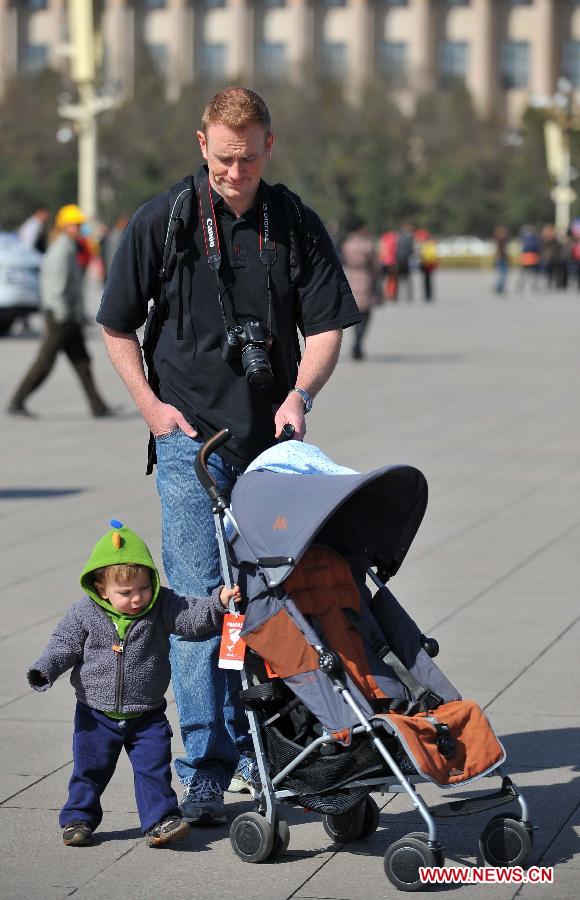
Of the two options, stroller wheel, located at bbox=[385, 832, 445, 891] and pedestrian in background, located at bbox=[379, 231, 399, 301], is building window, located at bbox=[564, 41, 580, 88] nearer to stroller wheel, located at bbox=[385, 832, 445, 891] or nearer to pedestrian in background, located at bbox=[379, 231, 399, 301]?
pedestrian in background, located at bbox=[379, 231, 399, 301]

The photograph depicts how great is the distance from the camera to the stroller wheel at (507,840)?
14.9 ft

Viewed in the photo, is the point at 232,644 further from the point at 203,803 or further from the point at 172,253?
the point at 172,253

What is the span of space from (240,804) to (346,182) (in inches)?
2917

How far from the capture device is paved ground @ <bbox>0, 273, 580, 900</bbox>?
4707 millimetres

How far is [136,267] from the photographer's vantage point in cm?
507

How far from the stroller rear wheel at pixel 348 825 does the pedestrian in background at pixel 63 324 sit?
443 inches

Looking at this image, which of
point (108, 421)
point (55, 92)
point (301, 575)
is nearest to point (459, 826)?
point (301, 575)

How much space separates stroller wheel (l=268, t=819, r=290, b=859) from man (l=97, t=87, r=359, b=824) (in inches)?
14.0

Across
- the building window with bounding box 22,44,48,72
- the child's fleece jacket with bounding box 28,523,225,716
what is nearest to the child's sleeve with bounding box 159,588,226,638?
the child's fleece jacket with bounding box 28,523,225,716

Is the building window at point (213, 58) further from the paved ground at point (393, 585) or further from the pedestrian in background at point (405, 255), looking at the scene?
the paved ground at point (393, 585)

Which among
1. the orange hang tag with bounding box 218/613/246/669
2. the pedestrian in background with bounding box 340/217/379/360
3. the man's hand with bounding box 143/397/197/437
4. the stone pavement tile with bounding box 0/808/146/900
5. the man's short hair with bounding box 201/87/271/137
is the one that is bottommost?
the pedestrian in background with bounding box 340/217/379/360

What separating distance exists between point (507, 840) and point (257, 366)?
1.38m

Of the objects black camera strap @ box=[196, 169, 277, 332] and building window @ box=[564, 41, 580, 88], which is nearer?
black camera strap @ box=[196, 169, 277, 332]

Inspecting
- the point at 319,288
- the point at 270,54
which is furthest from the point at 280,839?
the point at 270,54
